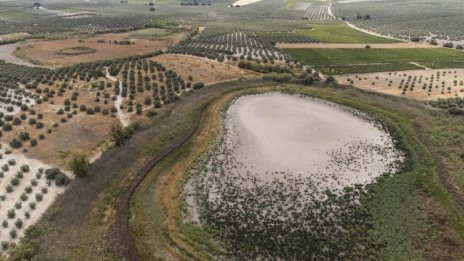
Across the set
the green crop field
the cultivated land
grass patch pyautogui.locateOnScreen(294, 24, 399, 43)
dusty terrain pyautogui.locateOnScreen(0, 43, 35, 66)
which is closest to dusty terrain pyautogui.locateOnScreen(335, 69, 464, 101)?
the cultivated land

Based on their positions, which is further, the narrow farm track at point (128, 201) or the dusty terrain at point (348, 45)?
the dusty terrain at point (348, 45)

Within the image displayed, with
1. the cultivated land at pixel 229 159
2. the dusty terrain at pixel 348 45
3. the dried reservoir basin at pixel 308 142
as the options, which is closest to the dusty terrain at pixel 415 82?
the cultivated land at pixel 229 159

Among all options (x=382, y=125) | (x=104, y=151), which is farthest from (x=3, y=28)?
(x=382, y=125)

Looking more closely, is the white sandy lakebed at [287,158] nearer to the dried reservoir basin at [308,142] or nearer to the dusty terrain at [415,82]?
the dried reservoir basin at [308,142]

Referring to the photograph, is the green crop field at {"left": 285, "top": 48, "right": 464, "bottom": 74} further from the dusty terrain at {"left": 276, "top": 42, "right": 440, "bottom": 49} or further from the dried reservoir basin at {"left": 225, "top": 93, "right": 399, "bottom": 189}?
the dried reservoir basin at {"left": 225, "top": 93, "right": 399, "bottom": 189}

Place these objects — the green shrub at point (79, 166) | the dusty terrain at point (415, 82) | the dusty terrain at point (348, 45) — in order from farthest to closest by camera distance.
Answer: the dusty terrain at point (348, 45)
the dusty terrain at point (415, 82)
the green shrub at point (79, 166)

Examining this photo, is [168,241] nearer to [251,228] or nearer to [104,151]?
[251,228]
